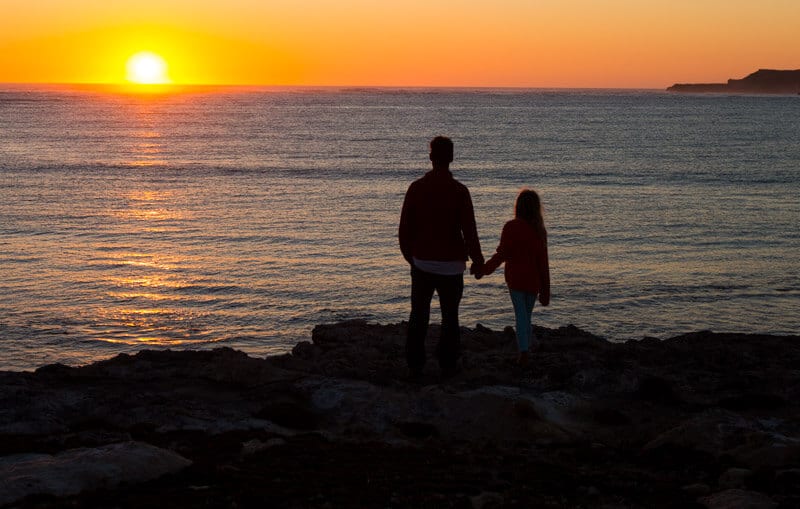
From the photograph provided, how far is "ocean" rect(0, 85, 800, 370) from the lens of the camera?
17953 mm

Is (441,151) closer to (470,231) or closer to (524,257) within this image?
(470,231)

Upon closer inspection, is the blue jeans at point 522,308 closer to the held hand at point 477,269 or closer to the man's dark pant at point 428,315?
the man's dark pant at point 428,315

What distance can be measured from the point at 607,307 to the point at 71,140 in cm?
6757

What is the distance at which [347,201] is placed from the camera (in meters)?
37.8

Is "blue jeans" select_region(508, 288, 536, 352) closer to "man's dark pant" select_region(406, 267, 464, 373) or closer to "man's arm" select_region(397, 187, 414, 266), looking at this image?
"man's dark pant" select_region(406, 267, 464, 373)

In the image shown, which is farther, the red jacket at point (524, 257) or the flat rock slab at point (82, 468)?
Result: the red jacket at point (524, 257)

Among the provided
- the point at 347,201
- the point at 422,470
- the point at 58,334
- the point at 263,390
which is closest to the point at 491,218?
the point at 347,201

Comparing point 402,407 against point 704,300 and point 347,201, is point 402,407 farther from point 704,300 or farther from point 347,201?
point 347,201

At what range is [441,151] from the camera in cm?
903

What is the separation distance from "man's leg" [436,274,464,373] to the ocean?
253 inches

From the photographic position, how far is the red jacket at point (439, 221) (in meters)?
9.18

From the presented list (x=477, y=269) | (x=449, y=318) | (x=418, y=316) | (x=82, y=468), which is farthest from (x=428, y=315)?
(x=82, y=468)

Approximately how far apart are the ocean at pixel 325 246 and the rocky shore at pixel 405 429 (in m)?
5.55

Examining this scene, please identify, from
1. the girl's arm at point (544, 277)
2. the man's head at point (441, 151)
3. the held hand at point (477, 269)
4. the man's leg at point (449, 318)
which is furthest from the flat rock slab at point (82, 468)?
the girl's arm at point (544, 277)
